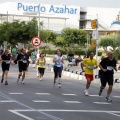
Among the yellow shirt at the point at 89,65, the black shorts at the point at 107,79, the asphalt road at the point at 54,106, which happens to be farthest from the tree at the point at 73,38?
the black shorts at the point at 107,79

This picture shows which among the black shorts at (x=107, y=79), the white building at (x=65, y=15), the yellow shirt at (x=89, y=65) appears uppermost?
the white building at (x=65, y=15)

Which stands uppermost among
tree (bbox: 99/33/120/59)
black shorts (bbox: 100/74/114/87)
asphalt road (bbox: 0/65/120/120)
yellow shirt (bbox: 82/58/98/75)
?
tree (bbox: 99/33/120/59)

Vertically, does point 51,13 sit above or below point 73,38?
above

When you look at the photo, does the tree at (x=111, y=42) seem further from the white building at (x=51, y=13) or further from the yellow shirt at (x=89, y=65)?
the yellow shirt at (x=89, y=65)

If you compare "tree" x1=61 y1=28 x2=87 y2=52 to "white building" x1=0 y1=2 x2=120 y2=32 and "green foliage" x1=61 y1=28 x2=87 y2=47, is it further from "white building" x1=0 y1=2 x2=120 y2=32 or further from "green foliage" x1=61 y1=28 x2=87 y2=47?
"white building" x1=0 y1=2 x2=120 y2=32

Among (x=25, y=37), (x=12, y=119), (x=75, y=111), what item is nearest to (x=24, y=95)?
(x=75, y=111)

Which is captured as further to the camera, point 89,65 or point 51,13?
point 51,13

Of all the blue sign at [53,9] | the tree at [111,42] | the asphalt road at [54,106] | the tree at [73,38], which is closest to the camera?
the asphalt road at [54,106]

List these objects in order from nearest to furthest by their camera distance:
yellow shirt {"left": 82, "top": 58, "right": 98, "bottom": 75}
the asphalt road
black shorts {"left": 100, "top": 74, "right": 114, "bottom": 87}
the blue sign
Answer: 1. the asphalt road
2. black shorts {"left": 100, "top": 74, "right": 114, "bottom": 87}
3. yellow shirt {"left": 82, "top": 58, "right": 98, "bottom": 75}
4. the blue sign

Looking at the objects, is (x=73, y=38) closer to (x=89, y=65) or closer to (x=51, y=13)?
(x=51, y=13)

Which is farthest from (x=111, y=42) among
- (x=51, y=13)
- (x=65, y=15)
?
(x=65, y=15)

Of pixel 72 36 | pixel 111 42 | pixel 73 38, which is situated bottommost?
pixel 111 42

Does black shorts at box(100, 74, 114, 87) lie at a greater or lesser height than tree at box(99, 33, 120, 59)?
lesser

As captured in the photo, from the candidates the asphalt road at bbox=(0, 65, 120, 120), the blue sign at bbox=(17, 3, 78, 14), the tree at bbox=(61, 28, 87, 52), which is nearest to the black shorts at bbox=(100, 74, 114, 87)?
the asphalt road at bbox=(0, 65, 120, 120)
